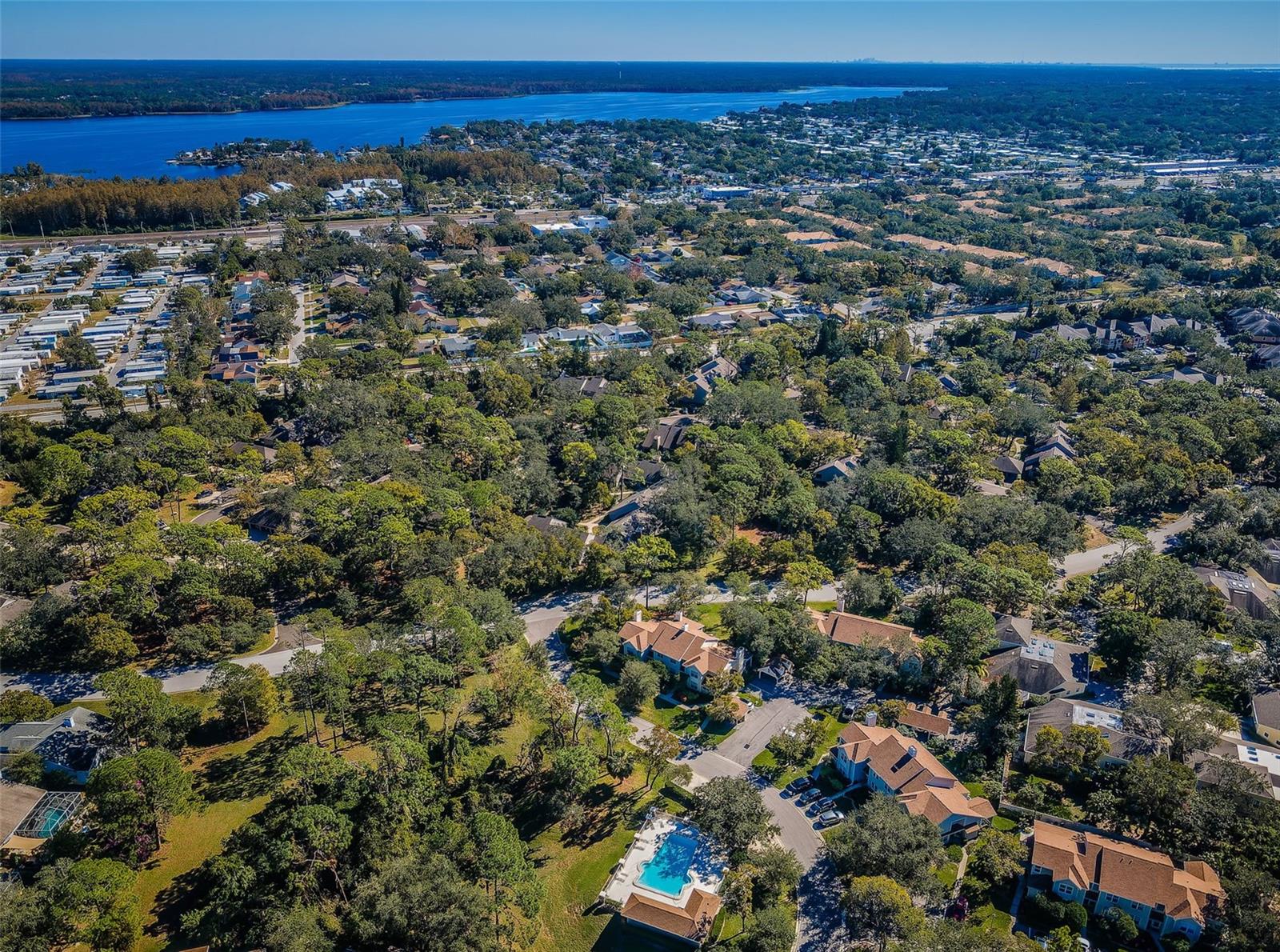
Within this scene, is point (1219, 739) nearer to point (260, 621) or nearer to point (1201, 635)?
point (1201, 635)

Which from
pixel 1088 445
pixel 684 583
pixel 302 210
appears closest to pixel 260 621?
pixel 684 583

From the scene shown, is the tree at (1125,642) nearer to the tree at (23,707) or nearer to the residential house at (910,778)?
the residential house at (910,778)

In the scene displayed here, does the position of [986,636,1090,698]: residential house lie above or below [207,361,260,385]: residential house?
below

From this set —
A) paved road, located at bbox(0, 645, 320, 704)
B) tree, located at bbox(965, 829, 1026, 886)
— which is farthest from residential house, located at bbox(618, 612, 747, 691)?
paved road, located at bbox(0, 645, 320, 704)

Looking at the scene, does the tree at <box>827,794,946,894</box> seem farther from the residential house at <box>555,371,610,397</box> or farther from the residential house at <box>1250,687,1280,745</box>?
the residential house at <box>555,371,610,397</box>

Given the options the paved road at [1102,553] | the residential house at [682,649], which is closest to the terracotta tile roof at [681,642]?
the residential house at [682,649]

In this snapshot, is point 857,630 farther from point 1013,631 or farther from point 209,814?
point 209,814
